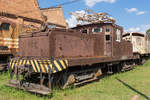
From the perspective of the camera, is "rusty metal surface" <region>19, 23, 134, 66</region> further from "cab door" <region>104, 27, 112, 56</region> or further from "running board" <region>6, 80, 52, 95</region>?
"running board" <region>6, 80, 52, 95</region>

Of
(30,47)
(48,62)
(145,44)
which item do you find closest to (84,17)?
(30,47)

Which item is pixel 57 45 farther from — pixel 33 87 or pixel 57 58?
pixel 33 87

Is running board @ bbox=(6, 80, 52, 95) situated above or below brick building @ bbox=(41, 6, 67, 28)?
below

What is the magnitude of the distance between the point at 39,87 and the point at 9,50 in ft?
19.5

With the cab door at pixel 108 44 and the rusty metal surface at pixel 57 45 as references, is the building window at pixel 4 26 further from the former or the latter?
the cab door at pixel 108 44

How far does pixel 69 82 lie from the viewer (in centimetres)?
592

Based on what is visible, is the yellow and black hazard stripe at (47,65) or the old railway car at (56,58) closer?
the yellow and black hazard stripe at (47,65)

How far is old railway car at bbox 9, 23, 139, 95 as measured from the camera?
5.37 m

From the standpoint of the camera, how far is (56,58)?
5.65m

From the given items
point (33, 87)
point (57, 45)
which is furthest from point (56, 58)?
point (33, 87)

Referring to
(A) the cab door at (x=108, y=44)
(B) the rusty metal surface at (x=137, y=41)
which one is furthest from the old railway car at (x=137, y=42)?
(A) the cab door at (x=108, y=44)

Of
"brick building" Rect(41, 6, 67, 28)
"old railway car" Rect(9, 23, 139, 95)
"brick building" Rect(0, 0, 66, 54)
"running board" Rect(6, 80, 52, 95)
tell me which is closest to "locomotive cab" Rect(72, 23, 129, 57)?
"old railway car" Rect(9, 23, 139, 95)

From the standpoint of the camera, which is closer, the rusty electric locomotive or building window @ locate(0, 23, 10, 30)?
the rusty electric locomotive

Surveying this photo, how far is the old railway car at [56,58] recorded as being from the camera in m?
5.37
